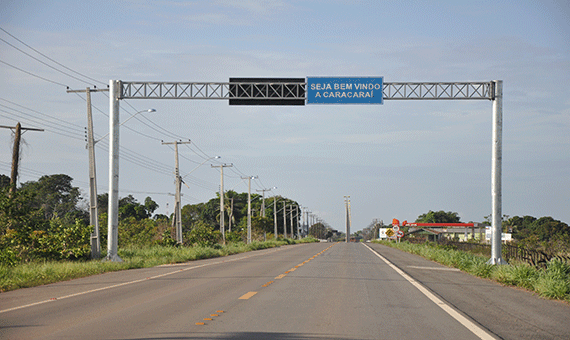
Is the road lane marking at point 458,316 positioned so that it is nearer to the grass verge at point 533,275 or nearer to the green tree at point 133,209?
the grass verge at point 533,275

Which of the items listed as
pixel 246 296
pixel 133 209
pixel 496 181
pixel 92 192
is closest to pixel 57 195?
pixel 133 209

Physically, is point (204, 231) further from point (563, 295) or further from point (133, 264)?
point (563, 295)

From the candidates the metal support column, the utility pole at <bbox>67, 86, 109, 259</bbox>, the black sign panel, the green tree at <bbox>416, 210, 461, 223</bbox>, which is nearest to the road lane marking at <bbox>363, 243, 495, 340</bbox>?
the metal support column

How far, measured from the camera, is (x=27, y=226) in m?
20.9

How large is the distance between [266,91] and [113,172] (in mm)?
8299

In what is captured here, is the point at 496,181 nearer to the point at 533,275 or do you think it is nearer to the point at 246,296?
the point at 533,275

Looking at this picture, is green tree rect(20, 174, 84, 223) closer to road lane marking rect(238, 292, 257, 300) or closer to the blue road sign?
the blue road sign

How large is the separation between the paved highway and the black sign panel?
1325 centimetres

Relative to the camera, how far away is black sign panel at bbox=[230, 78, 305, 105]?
27688mm

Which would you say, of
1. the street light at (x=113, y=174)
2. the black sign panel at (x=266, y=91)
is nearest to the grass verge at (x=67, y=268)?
the street light at (x=113, y=174)

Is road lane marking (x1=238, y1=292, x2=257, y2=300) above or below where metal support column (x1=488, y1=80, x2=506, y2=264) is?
below

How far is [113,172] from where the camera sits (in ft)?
85.1

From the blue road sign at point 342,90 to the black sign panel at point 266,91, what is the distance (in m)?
0.60

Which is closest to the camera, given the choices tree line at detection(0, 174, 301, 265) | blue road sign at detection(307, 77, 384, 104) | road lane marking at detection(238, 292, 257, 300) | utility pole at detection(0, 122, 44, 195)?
road lane marking at detection(238, 292, 257, 300)
